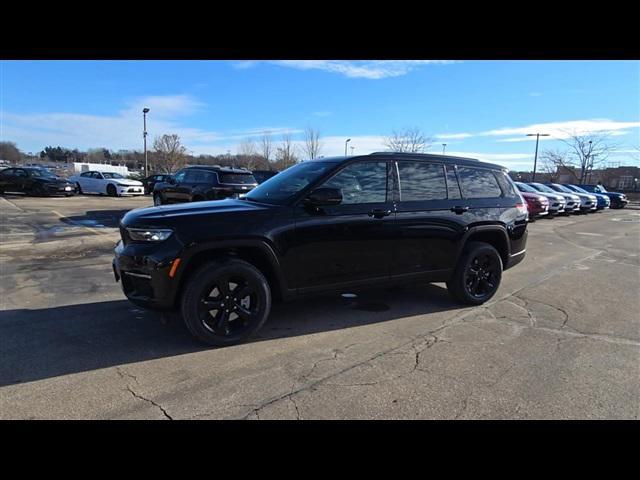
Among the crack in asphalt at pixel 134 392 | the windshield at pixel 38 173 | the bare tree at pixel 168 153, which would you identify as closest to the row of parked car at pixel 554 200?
the crack in asphalt at pixel 134 392

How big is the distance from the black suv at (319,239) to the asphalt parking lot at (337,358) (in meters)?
0.46

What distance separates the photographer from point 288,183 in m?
4.66

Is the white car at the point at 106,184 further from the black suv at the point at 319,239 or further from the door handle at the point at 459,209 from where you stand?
the door handle at the point at 459,209

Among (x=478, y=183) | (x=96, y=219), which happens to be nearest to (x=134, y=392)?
(x=478, y=183)

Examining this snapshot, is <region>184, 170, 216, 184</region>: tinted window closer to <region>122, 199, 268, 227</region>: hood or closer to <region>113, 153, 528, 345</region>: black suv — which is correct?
<region>113, 153, 528, 345</region>: black suv

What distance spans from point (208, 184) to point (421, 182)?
938 centimetres

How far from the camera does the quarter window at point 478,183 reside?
5.38m

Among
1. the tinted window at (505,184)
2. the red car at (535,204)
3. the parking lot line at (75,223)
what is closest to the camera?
the tinted window at (505,184)

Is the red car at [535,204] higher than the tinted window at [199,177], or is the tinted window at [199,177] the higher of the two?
the tinted window at [199,177]

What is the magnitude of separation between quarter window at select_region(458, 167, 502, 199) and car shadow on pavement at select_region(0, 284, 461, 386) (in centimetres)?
151

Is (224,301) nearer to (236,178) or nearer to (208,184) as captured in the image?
(208,184)

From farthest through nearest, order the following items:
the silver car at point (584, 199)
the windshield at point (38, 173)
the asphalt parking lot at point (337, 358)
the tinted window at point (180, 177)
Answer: the silver car at point (584, 199) < the windshield at point (38, 173) < the tinted window at point (180, 177) < the asphalt parking lot at point (337, 358)

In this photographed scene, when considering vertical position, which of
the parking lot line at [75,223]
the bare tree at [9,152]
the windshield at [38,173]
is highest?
the bare tree at [9,152]
